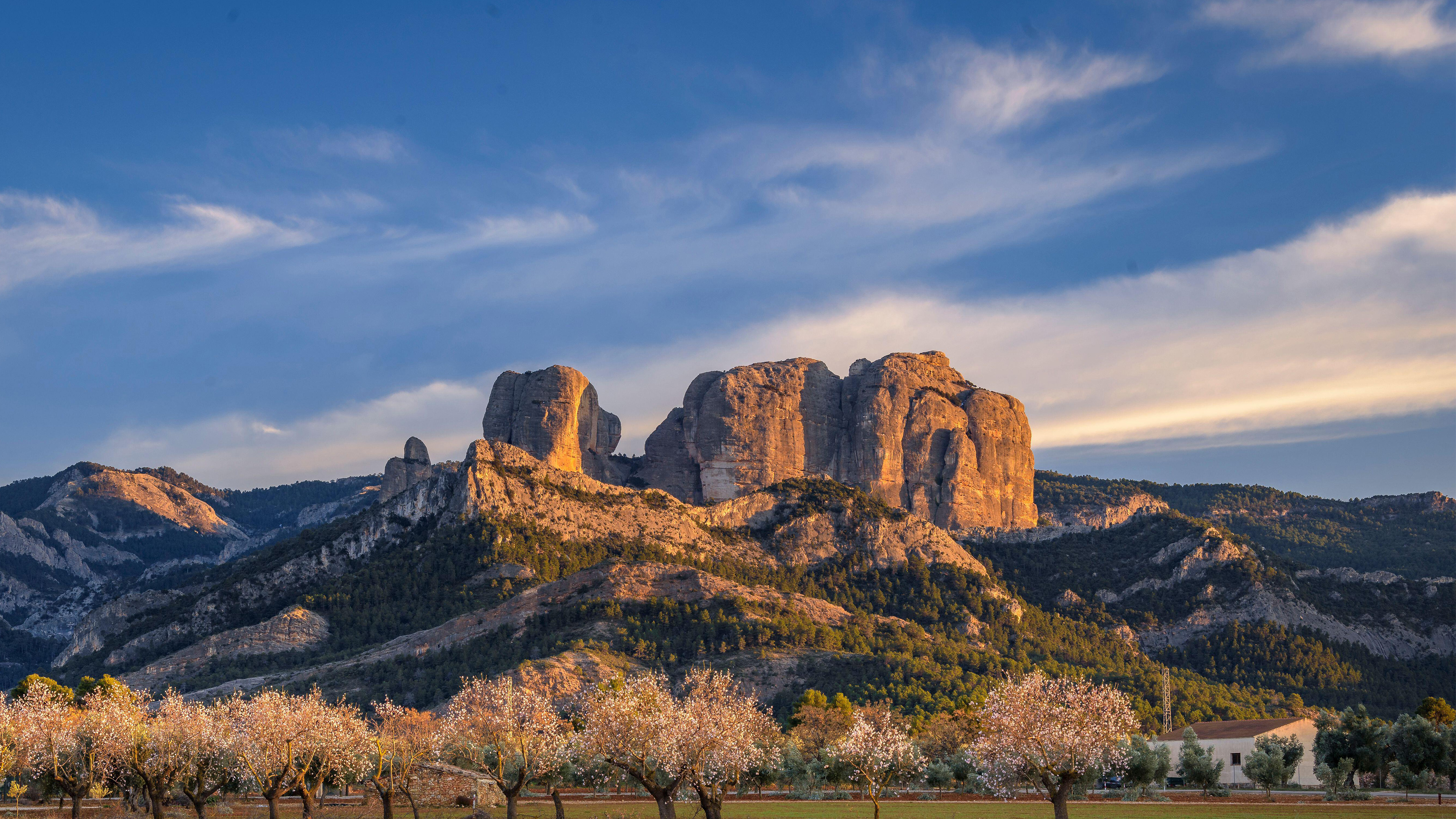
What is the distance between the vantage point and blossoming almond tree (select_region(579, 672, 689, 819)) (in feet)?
188

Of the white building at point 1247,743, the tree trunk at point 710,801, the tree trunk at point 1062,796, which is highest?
the tree trunk at point 1062,796

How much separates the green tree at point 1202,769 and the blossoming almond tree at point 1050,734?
38.0 meters

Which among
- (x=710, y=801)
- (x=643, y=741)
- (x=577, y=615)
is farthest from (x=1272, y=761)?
(x=577, y=615)

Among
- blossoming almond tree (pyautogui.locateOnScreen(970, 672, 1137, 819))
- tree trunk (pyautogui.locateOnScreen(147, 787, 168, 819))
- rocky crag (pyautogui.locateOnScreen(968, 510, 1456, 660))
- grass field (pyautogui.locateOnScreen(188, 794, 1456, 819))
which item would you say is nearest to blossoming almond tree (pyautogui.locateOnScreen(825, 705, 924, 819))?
grass field (pyautogui.locateOnScreen(188, 794, 1456, 819))

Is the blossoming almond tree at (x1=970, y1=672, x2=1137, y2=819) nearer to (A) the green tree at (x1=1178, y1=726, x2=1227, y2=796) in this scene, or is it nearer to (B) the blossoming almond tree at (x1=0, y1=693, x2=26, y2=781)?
(A) the green tree at (x1=1178, y1=726, x2=1227, y2=796)

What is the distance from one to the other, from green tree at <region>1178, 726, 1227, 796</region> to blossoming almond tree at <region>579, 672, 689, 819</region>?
46.3 m

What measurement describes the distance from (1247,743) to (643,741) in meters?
67.9

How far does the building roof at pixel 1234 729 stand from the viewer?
105875 mm

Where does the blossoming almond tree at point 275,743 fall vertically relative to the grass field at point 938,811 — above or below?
above

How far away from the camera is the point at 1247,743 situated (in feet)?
342

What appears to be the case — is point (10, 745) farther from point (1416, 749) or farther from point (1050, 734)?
point (1416, 749)

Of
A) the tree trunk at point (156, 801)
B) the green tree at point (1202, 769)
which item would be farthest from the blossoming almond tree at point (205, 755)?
the green tree at point (1202, 769)

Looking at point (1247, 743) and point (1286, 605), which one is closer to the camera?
point (1247, 743)

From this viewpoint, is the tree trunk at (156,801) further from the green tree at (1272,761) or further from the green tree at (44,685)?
the green tree at (1272,761)
